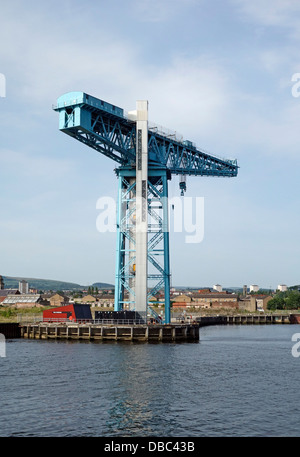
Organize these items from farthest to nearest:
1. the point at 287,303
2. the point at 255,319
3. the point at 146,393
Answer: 1. the point at 287,303
2. the point at 255,319
3. the point at 146,393

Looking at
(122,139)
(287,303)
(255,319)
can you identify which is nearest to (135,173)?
(122,139)

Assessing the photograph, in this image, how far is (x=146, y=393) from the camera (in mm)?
32469

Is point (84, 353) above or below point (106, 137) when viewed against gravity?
below

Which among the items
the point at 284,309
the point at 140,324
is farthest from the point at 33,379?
the point at 284,309

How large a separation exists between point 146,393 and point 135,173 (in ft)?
122

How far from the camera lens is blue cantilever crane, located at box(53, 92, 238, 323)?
57.9 meters

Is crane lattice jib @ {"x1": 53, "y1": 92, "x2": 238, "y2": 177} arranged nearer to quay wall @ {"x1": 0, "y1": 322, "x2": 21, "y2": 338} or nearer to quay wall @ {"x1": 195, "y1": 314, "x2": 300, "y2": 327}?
quay wall @ {"x1": 0, "y1": 322, "x2": 21, "y2": 338}

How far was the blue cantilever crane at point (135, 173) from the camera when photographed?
190 feet

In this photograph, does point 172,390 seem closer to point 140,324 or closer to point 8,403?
point 8,403

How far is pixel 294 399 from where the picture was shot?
31500mm

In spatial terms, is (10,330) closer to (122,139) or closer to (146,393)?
(122,139)

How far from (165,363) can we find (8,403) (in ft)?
55.8

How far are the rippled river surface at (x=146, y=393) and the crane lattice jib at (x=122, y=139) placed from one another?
21805 millimetres

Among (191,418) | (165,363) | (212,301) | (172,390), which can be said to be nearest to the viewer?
(191,418)
